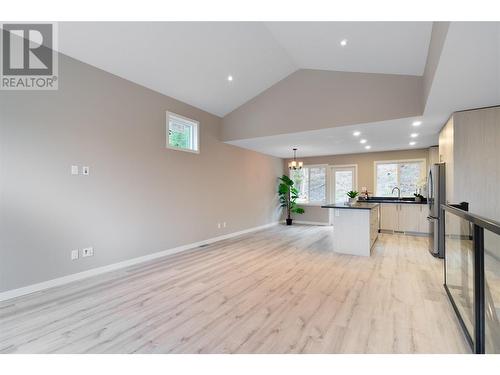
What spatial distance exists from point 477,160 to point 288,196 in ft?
19.6

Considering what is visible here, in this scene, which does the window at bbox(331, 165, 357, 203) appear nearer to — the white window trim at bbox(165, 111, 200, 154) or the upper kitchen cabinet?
the upper kitchen cabinet

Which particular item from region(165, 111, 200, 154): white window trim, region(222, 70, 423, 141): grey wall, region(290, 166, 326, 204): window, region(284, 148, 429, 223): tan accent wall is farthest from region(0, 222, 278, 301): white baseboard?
Result: region(290, 166, 326, 204): window

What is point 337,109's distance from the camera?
4879 millimetres

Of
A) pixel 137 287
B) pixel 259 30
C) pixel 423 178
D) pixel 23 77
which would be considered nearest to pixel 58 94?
pixel 23 77

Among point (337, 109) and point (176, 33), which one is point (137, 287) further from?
point (337, 109)

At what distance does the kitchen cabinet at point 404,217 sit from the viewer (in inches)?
258

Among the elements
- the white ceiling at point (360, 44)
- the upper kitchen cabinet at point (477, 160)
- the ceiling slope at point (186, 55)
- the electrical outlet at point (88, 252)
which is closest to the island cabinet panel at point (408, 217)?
the upper kitchen cabinet at point (477, 160)

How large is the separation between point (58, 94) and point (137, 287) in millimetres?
2834

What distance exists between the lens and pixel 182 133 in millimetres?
5355

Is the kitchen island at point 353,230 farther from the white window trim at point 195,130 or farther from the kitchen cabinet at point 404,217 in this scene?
the white window trim at point 195,130

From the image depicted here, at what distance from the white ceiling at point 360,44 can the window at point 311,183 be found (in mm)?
4748

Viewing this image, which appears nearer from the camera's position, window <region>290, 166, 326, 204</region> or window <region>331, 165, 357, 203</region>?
window <region>331, 165, 357, 203</region>

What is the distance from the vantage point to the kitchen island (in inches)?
185

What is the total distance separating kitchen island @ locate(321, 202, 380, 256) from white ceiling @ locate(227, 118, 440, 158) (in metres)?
1.68
